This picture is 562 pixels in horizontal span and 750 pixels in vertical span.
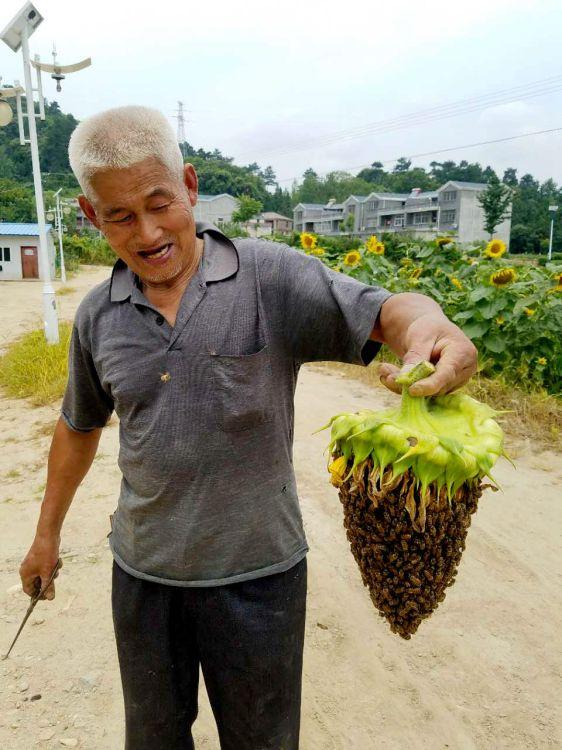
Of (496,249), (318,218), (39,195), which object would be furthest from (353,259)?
(318,218)

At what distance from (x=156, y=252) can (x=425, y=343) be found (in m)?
0.80

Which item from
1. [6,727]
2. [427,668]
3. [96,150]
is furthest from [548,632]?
[96,150]

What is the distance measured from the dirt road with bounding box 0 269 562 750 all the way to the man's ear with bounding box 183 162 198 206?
2223mm

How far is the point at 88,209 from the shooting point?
71.1 inches

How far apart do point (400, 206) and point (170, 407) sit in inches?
2687

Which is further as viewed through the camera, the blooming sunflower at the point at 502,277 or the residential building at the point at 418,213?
the residential building at the point at 418,213

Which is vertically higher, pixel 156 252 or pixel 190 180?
pixel 190 180

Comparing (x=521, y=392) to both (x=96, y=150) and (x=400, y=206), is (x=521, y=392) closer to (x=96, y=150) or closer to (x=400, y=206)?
(x=96, y=150)

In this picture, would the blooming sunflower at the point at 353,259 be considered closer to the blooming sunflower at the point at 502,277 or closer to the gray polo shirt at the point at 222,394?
the blooming sunflower at the point at 502,277

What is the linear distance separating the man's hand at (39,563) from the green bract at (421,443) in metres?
1.33

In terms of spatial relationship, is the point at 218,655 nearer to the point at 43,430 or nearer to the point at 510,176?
the point at 43,430

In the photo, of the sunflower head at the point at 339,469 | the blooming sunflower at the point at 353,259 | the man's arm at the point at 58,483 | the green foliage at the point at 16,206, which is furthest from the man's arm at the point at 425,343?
the green foliage at the point at 16,206

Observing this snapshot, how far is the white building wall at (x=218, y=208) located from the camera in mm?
66438

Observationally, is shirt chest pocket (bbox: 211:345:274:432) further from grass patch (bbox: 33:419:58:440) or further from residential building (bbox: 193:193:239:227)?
residential building (bbox: 193:193:239:227)
